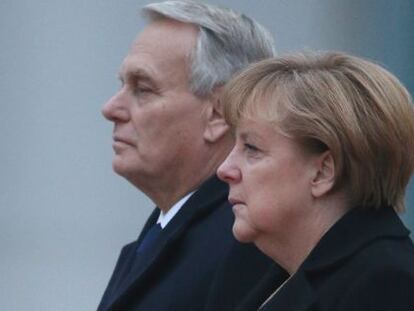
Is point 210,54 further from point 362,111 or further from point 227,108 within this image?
point 362,111

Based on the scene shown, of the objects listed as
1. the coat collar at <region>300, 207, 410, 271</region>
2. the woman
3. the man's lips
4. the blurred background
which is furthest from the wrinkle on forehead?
the blurred background

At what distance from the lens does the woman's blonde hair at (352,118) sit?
278 cm

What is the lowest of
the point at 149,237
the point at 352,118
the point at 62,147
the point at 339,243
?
the point at 62,147

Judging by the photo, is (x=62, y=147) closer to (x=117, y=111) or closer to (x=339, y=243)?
(x=117, y=111)

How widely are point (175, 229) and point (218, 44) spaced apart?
0.42 m

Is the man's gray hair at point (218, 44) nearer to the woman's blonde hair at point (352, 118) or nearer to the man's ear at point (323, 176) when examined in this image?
the woman's blonde hair at point (352, 118)

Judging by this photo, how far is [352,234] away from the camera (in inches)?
110

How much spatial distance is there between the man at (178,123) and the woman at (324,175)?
0.46m

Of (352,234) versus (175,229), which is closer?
(352,234)

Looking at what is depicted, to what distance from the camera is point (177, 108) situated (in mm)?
3420

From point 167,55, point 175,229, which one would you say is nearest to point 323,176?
point 175,229

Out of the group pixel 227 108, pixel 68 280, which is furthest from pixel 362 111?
pixel 68 280

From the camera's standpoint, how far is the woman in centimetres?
277

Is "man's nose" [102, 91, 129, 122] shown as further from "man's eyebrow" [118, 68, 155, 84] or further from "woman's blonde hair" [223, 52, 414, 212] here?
"woman's blonde hair" [223, 52, 414, 212]
